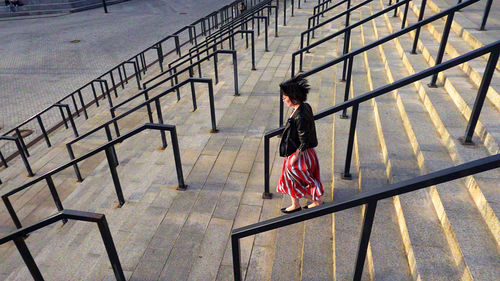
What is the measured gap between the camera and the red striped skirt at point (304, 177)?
319 cm

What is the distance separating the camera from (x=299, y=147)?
10.2ft

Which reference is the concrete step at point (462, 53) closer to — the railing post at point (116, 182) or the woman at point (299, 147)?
the woman at point (299, 147)

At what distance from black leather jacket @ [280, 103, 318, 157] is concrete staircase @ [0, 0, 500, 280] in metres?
0.77

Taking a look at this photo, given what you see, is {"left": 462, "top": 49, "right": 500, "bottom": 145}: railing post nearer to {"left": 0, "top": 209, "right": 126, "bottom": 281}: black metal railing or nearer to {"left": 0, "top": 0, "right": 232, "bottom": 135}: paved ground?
{"left": 0, "top": 209, "right": 126, "bottom": 281}: black metal railing

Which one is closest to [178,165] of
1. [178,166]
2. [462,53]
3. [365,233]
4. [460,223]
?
[178,166]

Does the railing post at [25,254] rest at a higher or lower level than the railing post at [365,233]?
lower

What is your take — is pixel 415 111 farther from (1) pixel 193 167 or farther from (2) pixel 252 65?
(2) pixel 252 65

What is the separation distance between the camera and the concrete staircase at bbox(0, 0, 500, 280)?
2.53m

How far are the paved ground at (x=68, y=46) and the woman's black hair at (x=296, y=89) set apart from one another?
10.1 metres

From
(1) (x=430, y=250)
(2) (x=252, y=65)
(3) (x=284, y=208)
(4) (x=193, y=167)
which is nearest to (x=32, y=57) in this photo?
(2) (x=252, y=65)

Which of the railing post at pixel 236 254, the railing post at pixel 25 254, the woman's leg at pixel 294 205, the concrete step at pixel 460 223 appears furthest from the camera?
the woman's leg at pixel 294 205

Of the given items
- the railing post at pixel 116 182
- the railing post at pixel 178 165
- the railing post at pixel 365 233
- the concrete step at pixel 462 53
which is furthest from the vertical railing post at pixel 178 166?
the concrete step at pixel 462 53

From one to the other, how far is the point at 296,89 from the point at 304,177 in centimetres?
87

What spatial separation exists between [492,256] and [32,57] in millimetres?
19193
